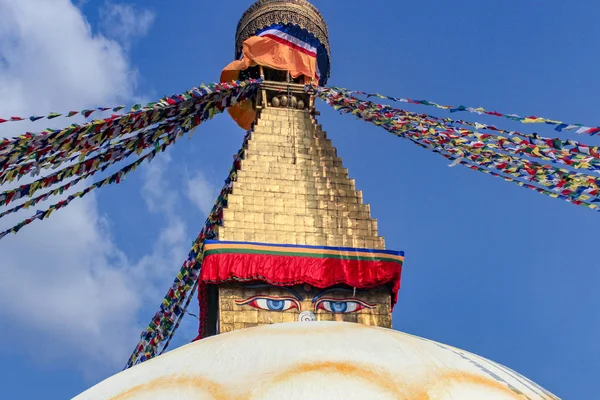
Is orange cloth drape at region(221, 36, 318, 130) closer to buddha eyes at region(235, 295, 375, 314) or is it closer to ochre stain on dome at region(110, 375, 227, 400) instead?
buddha eyes at region(235, 295, 375, 314)

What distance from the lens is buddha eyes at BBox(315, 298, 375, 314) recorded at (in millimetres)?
8633

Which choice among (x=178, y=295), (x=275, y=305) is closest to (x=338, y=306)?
(x=275, y=305)

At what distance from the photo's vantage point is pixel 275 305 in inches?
338

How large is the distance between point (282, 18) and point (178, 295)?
564 cm

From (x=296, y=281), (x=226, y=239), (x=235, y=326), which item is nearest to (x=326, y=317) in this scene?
(x=296, y=281)

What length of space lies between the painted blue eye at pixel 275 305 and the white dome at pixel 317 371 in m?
3.89

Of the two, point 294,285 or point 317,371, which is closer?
point 317,371

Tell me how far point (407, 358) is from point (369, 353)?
9.7 inches

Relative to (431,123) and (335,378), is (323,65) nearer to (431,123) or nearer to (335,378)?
(431,123)

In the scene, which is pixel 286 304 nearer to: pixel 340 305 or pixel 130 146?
pixel 340 305

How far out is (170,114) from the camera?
948cm

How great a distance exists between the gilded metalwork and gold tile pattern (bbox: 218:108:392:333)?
294 cm

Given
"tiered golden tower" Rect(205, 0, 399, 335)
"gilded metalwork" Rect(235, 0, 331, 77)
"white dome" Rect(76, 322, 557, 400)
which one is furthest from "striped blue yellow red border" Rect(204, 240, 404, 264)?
"gilded metalwork" Rect(235, 0, 331, 77)

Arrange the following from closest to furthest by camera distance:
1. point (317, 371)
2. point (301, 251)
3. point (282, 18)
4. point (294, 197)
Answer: point (317, 371) → point (301, 251) → point (294, 197) → point (282, 18)
